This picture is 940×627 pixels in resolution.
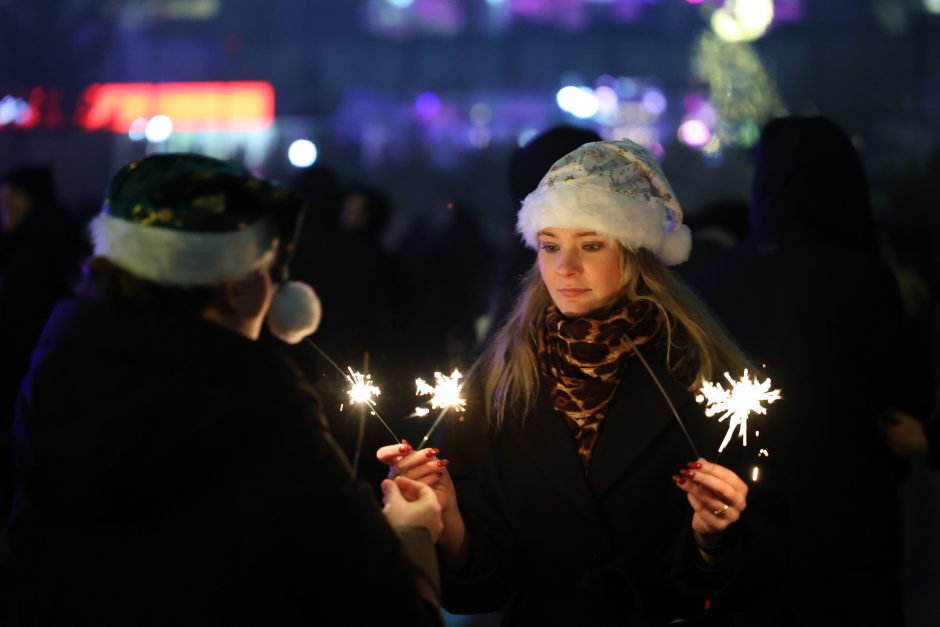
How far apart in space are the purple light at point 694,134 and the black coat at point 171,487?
48.4 m

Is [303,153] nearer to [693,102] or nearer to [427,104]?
[693,102]

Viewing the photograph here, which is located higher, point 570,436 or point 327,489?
point 570,436

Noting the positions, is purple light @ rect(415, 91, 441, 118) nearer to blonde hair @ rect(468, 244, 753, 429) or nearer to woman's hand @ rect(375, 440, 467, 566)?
blonde hair @ rect(468, 244, 753, 429)

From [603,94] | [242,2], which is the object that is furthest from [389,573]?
[242,2]

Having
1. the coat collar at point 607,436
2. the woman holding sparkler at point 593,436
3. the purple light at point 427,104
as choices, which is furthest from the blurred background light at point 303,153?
the purple light at point 427,104

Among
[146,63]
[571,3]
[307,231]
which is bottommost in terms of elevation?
[307,231]

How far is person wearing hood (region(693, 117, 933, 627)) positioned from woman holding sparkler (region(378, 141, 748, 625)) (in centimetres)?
117

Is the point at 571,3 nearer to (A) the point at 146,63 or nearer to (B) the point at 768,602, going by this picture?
(A) the point at 146,63

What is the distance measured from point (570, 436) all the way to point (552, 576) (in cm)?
38

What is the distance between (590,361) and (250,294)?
1.18 meters

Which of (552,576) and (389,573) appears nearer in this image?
(389,573)

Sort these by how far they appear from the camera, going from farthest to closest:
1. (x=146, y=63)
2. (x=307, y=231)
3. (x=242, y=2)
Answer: (x=242, y=2) < (x=146, y=63) < (x=307, y=231)

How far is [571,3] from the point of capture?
271 feet

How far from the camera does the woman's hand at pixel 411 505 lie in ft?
9.86
